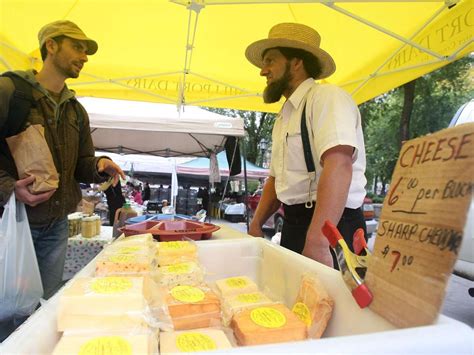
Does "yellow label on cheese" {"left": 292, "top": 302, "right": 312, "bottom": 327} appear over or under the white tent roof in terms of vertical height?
under

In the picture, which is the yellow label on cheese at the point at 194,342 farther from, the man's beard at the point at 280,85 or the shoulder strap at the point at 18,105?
the shoulder strap at the point at 18,105

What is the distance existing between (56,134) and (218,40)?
193 centimetres

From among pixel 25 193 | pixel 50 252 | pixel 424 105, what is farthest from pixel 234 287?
pixel 424 105

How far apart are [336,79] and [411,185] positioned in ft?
10.6

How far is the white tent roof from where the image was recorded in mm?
4238

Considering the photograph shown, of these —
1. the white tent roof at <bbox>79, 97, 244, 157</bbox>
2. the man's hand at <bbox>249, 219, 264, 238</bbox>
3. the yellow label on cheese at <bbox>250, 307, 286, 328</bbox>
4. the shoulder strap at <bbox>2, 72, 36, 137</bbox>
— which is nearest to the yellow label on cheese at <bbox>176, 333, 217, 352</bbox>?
the yellow label on cheese at <bbox>250, 307, 286, 328</bbox>

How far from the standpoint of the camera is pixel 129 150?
20.3 feet

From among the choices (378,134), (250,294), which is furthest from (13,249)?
(378,134)

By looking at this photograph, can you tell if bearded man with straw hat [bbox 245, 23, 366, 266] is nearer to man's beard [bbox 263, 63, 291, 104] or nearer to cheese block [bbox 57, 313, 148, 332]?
man's beard [bbox 263, 63, 291, 104]

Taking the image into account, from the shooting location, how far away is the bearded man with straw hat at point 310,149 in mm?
1267

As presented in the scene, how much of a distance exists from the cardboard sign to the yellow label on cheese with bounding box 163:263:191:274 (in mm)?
429

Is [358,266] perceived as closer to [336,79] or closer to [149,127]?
[336,79]

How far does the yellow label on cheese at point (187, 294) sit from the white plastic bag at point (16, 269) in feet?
3.41

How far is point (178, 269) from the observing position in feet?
2.78
